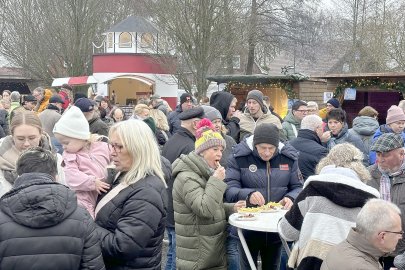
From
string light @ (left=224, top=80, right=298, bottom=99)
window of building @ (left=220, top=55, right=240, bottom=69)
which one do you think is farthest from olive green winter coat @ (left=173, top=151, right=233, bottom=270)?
window of building @ (left=220, top=55, right=240, bottom=69)

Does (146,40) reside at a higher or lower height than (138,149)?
higher

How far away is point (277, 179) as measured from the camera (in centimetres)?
555

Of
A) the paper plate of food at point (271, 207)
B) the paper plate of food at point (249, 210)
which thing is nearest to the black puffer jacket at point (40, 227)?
the paper plate of food at point (249, 210)

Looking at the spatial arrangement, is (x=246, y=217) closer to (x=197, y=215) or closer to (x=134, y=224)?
(x=197, y=215)

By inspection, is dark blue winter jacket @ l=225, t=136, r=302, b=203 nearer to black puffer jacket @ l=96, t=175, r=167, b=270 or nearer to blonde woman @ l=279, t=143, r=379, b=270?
blonde woman @ l=279, t=143, r=379, b=270

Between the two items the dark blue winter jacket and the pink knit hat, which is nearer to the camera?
the dark blue winter jacket

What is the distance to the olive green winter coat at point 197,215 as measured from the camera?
4973 mm

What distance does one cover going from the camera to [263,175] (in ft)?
18.2

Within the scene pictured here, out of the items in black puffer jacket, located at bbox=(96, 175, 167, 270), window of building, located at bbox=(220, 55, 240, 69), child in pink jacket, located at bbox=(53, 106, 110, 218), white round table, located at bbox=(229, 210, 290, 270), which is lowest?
white round table, located at bbox=(229, 210, 290, 270)

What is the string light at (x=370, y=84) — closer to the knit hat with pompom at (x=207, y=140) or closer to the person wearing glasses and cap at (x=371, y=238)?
the knit hat with pompom at (x=207, y=140)

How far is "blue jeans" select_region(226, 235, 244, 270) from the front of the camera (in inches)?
220

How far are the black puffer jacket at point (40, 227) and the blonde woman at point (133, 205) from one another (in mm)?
369

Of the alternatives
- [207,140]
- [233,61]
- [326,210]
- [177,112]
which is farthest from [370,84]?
[233,61]

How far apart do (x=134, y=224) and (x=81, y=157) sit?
1.11 meters
